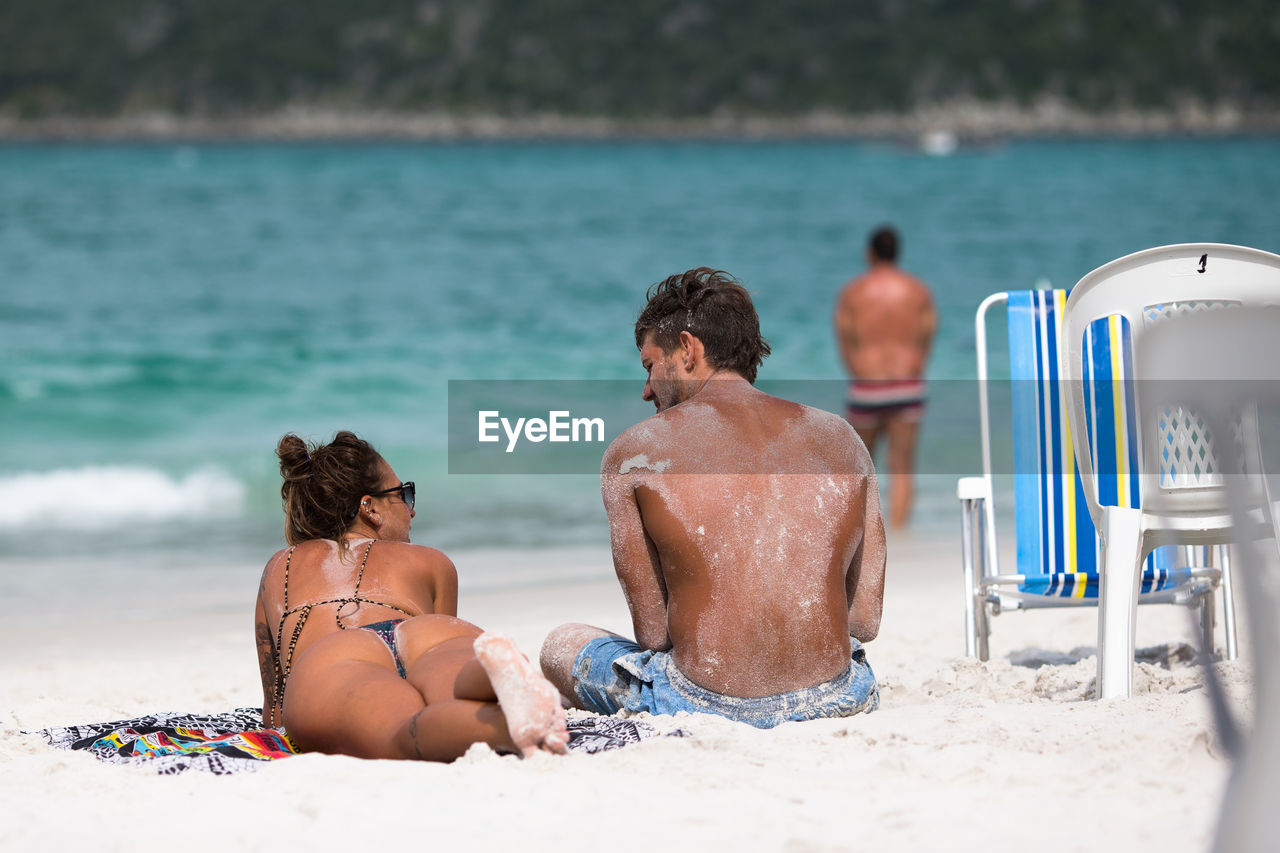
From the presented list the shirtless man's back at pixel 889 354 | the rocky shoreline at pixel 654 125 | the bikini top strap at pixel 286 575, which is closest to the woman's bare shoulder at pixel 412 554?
the bikini top strap at pixel 286 575

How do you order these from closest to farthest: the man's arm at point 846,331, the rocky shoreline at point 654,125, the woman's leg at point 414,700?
the woman's leg at point 414,700
the man's arm at point 846,331
the rocky shoreline at point 654,125

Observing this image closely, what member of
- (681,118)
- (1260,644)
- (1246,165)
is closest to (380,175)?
(1246,165)

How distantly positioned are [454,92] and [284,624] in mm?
97644

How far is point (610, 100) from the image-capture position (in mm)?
93000

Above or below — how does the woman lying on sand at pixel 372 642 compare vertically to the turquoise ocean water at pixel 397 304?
below

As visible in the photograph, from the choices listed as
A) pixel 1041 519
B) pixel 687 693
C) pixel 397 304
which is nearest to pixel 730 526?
pixel 687 693

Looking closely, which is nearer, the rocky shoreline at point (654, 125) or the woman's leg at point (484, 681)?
the woman's leg at point (484, 681)

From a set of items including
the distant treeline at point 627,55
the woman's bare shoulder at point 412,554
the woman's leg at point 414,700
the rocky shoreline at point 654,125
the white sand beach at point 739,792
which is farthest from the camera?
the distant treeline at point 627,55

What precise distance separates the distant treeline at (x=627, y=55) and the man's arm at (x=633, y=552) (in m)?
91.0

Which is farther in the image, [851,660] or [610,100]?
[610,100]

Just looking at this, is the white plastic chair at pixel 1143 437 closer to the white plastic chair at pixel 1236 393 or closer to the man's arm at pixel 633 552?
the man's arm at pixel 633 552

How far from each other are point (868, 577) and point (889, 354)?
14.4ft

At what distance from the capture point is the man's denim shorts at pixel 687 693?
2846mm

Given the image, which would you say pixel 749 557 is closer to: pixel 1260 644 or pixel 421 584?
pixel 421 584
